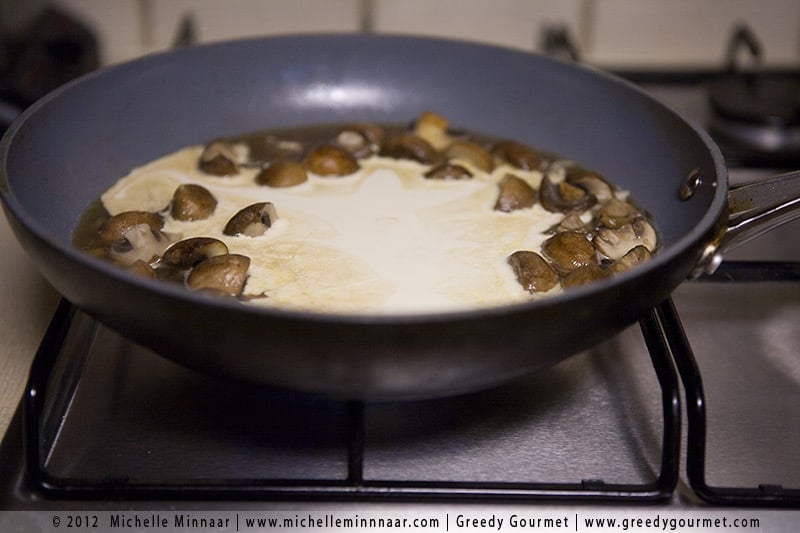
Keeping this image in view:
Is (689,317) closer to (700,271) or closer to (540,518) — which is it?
(700,271)

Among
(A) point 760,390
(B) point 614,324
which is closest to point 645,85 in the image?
(A) point 760,390

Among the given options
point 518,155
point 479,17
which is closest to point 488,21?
point 479,17

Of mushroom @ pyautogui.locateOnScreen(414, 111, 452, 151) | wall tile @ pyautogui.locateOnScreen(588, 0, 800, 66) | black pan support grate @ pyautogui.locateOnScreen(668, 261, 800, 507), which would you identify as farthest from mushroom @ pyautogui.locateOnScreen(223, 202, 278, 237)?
wall tile @ pyautogui.locateOnScreen(588, 0, 800, 66)

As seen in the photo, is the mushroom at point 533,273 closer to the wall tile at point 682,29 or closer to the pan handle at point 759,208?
the pan handle at point 759,208

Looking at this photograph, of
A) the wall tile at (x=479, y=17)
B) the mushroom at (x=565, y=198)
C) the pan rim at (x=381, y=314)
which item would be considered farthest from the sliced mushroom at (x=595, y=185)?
the wall tile at (x=479, y=17)

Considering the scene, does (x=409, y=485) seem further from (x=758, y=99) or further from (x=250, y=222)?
(x=758, y=99)

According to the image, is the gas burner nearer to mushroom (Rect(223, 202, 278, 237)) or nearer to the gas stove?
the gas stove
